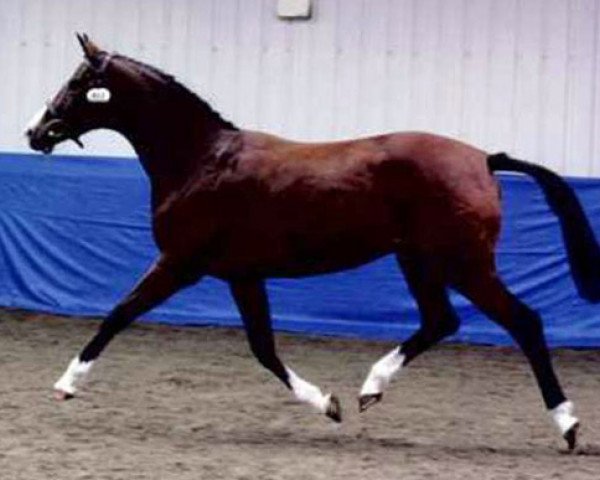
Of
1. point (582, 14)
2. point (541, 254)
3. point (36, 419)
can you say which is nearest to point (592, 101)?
point (582, 14)

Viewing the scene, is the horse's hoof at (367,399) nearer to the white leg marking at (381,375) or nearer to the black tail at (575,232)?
the white leg marking at (381,375)

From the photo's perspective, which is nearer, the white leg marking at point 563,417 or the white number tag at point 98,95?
the white leg marking at point 563,417

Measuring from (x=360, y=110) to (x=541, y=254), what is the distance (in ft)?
7.38

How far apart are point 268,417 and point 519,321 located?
1475 millimetres

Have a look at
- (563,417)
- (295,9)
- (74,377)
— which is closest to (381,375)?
(563,417)

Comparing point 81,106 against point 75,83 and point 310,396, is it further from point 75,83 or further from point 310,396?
point 310,396

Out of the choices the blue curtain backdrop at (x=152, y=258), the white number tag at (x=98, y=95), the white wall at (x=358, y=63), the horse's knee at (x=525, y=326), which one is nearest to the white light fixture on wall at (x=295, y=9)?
the white wall at (x=358, y=63)

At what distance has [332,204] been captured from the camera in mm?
6586

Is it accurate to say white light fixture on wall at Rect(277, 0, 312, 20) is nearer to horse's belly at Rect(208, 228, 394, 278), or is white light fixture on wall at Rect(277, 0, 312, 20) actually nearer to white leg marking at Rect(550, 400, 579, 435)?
horse's belly at Rect(208, 228, 394, 278)

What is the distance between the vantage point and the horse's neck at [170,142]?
692cm

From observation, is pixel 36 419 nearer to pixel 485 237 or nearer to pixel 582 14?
pixel 485 237

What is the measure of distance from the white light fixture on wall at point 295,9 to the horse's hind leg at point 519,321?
627 centimetres

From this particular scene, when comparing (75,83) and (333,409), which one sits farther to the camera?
(75,83)

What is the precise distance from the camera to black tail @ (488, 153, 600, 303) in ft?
21.5
